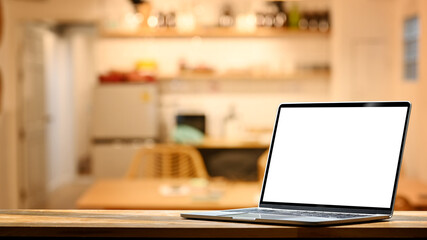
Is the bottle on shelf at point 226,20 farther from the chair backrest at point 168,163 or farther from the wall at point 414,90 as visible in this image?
the chair backrest at point 168,163

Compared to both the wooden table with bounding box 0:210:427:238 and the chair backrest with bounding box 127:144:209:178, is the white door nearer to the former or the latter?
the chair backrest with bounding box 127:144:209:178

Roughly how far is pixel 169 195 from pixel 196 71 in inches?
152

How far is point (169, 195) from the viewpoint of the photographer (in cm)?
403

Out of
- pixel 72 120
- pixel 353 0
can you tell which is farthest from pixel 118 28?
pixel 72 120

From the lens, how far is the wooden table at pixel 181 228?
3.77 feet

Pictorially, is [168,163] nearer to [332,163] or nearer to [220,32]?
[220,32]

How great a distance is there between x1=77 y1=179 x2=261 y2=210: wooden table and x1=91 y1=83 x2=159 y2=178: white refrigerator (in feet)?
8.98

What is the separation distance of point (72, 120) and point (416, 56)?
6.11 metres

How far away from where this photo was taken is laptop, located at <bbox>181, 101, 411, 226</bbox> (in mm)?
1269

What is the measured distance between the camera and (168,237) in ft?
3.90

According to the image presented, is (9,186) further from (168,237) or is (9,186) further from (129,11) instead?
(168,237)

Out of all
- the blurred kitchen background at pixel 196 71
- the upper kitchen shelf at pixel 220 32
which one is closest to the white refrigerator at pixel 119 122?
the blurred kitchen background at pixel 196 71

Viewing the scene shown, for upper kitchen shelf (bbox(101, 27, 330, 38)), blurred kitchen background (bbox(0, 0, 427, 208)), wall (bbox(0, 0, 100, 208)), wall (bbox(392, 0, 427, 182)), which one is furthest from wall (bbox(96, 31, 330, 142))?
wall (bbox(392, 0, 427, 182))

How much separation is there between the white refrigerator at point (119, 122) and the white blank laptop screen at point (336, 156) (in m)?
6.01
